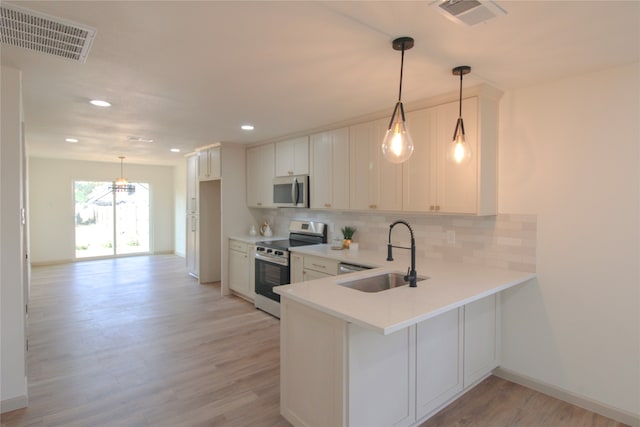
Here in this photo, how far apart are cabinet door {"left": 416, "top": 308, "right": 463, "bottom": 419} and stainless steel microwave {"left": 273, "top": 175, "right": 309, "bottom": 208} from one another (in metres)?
2.44

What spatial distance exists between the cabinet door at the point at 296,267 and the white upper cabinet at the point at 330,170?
701 millimetres

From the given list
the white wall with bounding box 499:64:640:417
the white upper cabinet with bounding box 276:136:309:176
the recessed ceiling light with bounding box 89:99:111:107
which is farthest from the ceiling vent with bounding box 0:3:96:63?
the white wall with bounding box 499:64:640:417

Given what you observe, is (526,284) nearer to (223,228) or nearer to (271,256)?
(271,256)

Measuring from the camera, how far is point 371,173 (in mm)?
3562

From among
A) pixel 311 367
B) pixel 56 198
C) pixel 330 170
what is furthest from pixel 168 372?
pixel 56 198

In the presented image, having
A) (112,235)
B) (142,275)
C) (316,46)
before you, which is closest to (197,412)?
(316,46)

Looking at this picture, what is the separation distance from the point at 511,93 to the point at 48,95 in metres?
3.92

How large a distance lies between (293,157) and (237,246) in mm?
1674

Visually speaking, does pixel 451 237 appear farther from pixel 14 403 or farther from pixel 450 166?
pixel 14 403

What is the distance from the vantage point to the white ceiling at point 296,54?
5.36 ft

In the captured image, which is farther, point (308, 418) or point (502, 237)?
point (502, 237)

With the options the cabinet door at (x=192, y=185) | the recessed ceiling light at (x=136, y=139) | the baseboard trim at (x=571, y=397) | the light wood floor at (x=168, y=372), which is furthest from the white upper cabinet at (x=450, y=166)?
the cabinet door at (x=192, y=185)

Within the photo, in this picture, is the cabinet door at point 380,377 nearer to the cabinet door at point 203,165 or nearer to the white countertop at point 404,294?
the white countertop at point 404,294

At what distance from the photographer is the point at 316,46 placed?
78.6 inches
